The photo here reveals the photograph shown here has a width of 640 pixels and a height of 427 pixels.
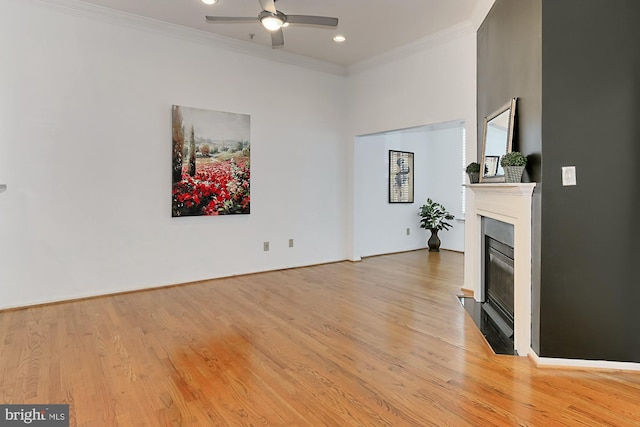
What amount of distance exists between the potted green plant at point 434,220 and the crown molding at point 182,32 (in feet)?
9.68

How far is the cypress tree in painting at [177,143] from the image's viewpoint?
4457 millimetres

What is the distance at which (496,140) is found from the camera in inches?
131

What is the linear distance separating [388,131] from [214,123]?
2.38 meters

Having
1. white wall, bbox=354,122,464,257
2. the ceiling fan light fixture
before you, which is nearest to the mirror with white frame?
the ceiling fan light fixture

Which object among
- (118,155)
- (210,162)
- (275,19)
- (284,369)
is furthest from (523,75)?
(118,155)

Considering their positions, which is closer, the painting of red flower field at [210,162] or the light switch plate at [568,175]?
the light switch plate at [568,175]

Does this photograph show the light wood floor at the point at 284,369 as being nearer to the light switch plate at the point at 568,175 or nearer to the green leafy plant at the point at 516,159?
the light switch plate at the point at 568,175

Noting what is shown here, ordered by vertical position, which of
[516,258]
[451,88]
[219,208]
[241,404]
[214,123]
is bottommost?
[241,404]

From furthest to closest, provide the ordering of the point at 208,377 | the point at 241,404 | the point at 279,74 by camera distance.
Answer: the point at 279,74
the point at 208,377
the point at 241,404

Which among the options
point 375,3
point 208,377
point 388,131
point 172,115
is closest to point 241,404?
point 208,377

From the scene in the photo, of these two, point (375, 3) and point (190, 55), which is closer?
point (375, 3)

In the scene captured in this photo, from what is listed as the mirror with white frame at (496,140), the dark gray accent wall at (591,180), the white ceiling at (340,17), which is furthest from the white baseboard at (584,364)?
the white ceiling at (340,17)

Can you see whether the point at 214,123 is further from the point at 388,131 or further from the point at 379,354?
the point at 379,354

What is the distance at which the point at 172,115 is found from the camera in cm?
445
